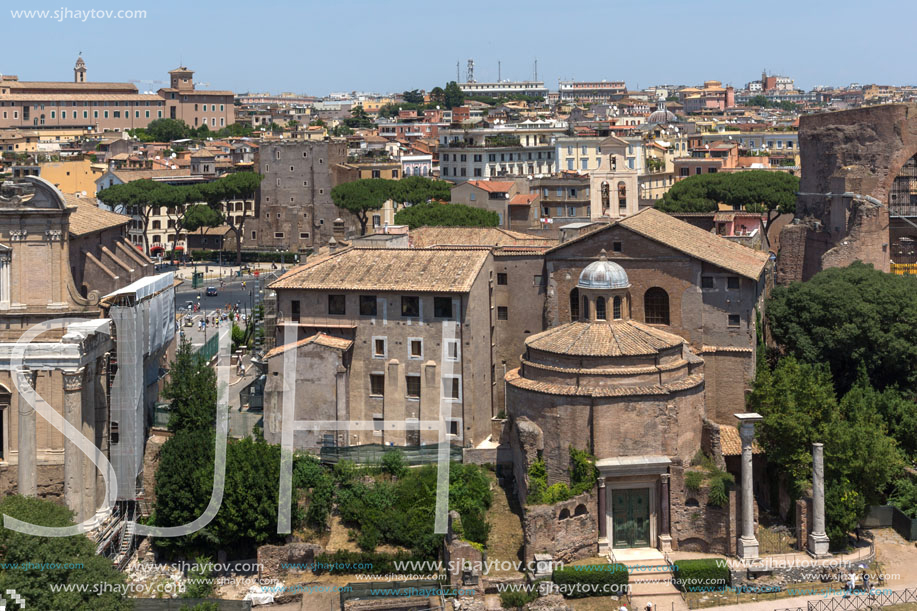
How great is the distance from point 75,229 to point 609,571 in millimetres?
Result: 21718

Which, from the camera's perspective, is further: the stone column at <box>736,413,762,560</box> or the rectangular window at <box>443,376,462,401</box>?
the rectangular window at <box>443,376,462,401</box>

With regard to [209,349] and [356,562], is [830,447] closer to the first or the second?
[356,562]

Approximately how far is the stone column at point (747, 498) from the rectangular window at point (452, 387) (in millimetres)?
9569

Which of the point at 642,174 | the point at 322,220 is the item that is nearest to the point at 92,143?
the point at 322,220

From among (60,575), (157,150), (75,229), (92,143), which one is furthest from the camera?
(92,143)

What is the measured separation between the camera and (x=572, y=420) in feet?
123

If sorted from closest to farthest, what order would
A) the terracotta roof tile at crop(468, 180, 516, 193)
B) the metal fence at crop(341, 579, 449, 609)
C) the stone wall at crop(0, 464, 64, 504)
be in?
the metal fence at crop(341, 579, 449, 609), the stone wall at crop(0, 464, 64, 504), the terracotta roof tile at crop(468, 180, 516, 193)

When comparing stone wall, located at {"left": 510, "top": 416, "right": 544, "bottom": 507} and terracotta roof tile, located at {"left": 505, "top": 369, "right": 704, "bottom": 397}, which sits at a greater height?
terracotta roof tile, located at {"left": 505, "top": 369, "right": 704, "bottom": 397}

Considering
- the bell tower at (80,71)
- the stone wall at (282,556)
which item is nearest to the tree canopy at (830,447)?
the stone wall at (282,556)

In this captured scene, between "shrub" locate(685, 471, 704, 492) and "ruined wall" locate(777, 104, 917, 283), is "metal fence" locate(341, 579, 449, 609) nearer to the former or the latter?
"shrub" locate(685, 471, 704, 492)

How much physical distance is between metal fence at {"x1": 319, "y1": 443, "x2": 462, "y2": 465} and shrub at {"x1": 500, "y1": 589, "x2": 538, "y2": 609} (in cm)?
722

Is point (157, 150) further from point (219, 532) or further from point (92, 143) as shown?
point (219, 532)

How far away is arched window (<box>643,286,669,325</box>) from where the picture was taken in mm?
43156

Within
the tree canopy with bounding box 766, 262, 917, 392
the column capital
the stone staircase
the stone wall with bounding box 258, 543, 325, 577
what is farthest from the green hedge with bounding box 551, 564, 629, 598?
the column capital
